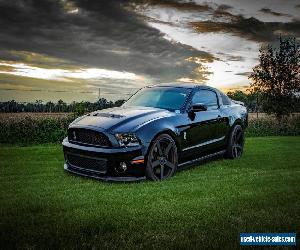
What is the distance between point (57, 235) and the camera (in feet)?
14.8

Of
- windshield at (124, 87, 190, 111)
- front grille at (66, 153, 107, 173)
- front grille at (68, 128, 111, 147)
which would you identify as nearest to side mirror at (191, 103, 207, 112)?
windshield at (124, 87, 190, 111)

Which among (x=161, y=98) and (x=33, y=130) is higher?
(x=161, y=98)

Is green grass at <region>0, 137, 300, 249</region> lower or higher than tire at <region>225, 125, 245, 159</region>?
lower

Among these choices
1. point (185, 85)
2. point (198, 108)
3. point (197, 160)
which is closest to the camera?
point (198, 108)

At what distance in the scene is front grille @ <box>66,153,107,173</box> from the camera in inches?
283

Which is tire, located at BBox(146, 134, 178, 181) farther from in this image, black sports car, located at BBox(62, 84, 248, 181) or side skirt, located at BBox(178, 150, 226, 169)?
side skirt, located at BBox(178, 150, 226, 169)

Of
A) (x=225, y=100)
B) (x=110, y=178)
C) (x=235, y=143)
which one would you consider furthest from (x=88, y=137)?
(x=235, y=143)

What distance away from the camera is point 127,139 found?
720cm

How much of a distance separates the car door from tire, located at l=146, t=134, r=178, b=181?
419 millimetres

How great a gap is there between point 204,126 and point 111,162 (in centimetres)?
246

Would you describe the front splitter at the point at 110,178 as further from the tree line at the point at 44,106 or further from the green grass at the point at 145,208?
the tree line at the point at 44,106

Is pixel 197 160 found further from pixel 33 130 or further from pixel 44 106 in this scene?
pixel 44 106

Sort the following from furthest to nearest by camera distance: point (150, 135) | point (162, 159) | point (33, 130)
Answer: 1. point (33, 130)
2. point (162, 159)
3. point (150, 135)

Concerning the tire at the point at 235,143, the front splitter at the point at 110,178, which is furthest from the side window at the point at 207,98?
the front splitter at the point at 110,178
